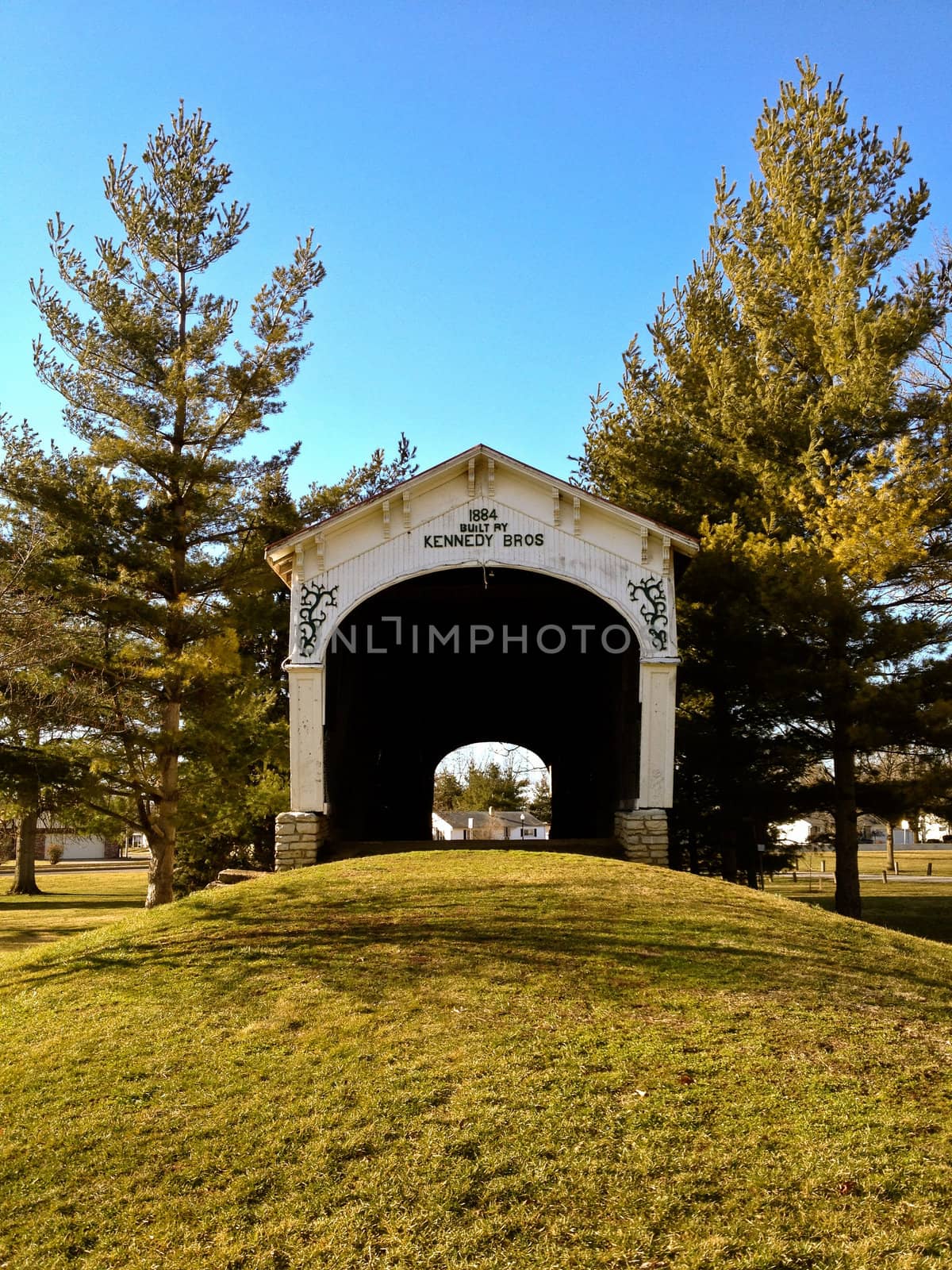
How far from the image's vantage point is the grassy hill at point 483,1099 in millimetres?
4543

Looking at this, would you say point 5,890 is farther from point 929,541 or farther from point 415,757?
point 929,541

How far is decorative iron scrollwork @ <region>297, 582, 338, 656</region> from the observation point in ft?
47.3

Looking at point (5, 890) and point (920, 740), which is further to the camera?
point (5, 890)

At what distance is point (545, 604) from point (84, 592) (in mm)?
8359

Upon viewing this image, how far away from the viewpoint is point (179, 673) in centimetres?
1608

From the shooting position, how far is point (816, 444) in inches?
656

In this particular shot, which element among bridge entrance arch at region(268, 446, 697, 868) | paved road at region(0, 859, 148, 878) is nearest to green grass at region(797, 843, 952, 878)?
bridge entrance arch at region(268, 446, 697, 868)

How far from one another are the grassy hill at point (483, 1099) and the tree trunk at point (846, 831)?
676cm

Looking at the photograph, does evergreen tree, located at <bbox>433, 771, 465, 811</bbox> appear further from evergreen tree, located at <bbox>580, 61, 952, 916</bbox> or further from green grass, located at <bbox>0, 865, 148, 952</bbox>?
evergreen tree, located at <bbox>580, 61, 952, 916</bbox>

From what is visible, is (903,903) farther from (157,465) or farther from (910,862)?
(910,862)

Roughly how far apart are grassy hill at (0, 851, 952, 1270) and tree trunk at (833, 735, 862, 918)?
266 inches

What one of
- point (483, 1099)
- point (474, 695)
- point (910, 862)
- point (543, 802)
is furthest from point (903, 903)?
point (910, 862)

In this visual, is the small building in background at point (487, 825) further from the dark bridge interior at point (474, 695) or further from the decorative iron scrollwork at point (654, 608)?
the decorative iron scrollwork at point (654, 608)

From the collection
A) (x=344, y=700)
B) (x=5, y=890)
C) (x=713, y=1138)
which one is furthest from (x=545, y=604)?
(x=5, y=890)
